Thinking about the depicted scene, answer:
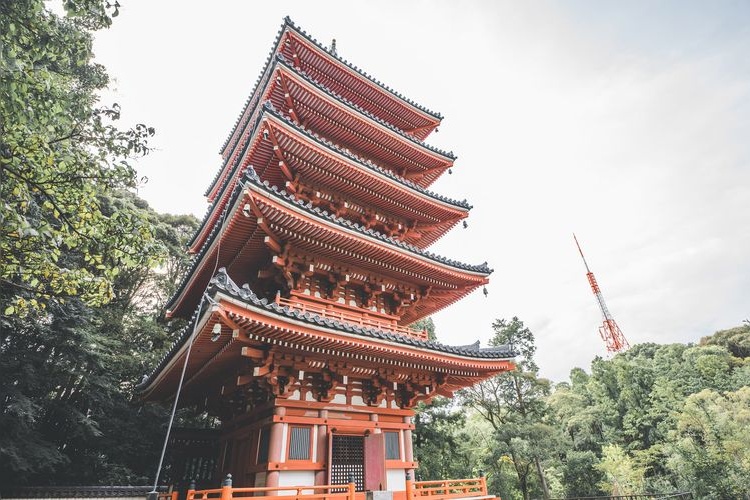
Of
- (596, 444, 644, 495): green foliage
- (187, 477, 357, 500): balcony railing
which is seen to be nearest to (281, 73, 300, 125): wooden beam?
(187, 477, 357, 500): balcony railing

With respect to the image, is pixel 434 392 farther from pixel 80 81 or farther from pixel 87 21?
pixel 87 21

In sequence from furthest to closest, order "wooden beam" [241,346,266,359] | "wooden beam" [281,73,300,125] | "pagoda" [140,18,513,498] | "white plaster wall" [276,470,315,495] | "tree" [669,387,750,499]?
"tree" [669,387,750,499] → "wooden beam" [281,73,300,125] → "pagoda" [140,18,513,498] → "white plaster wall" [276,470,315,495] → "wooden beam" [241,346,266,359]

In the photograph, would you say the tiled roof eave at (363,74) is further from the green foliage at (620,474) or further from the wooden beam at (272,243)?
the green foliage at (620,474)

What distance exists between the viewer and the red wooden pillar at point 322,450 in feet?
26.5

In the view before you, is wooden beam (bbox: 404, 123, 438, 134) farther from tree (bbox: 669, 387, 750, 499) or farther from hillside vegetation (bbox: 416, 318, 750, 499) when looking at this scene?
tree (bbox: 669, 387, 750, 499)

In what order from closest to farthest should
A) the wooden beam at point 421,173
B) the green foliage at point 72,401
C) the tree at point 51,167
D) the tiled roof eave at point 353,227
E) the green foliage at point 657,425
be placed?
the tree at point 51,167
the tiled roof eave at point 353,227
the green foliage at point 72,401
the wooden beam at point 421,173
the green foliage at point 657,425

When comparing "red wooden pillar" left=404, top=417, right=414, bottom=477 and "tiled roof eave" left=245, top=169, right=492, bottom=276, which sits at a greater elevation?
"tiled roof eave" left=245, top=169, right=492, bottom=276

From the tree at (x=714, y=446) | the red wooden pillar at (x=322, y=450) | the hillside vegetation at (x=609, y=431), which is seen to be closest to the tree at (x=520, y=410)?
the hillside vegetation at (x=609, y=431)

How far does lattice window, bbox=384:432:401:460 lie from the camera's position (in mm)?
9365

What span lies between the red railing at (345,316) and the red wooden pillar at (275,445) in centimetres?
235

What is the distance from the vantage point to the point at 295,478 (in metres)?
7.81

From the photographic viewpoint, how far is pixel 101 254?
6.51 m

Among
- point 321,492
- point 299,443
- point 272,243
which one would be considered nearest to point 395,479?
point 321,492

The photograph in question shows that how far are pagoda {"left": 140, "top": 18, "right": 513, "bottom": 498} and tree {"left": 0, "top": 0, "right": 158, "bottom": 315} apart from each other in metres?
1.89
